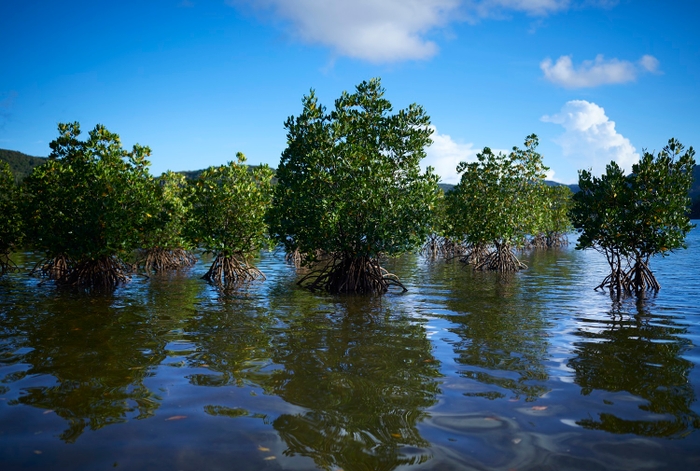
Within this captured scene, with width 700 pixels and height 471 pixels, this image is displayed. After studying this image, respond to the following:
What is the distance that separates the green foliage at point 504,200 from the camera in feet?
108

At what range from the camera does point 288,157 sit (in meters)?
21.5

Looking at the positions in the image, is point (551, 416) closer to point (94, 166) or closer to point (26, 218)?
point (94, 166)

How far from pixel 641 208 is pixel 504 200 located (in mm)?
13823

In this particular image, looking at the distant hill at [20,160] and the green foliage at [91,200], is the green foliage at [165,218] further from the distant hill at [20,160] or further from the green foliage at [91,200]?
the distant hill at [20,160]

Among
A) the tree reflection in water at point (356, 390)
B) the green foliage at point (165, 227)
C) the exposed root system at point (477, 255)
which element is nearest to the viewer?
the tree reflection in water at point (356, 390)

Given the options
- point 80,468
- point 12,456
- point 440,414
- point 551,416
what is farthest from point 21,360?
point 551,416

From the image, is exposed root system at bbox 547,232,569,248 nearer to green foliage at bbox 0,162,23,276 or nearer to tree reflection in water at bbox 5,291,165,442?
green foliage at bbox 0,162,23,276

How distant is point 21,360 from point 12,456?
16.6ft

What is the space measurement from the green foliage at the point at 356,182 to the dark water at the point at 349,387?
427 centimetres

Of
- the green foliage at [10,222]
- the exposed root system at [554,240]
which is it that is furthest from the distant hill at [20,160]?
the exposed root system at [554,240]

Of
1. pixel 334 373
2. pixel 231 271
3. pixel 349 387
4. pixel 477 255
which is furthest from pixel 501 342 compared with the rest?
pixel 477 255

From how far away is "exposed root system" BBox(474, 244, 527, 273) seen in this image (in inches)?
1289

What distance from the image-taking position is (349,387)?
8.61 m

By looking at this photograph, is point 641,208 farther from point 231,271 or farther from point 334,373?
point 231,271
